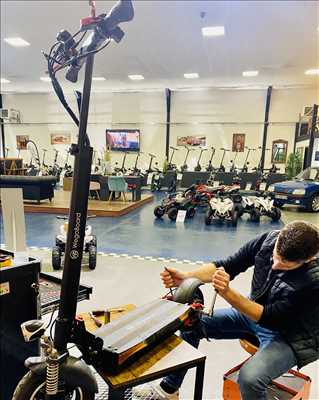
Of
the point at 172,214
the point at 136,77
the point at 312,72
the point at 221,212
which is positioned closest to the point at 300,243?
the point at 221,212

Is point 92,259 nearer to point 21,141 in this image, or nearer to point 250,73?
point 250,73

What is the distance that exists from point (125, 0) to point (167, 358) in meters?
1.24

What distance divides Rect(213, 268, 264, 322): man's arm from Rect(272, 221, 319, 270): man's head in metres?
0.25

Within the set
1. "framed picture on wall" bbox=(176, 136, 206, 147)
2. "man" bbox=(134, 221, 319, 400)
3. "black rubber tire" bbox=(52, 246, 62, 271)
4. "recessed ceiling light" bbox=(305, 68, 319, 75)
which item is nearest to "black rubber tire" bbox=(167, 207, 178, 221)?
"black rubber tire" bbox=(52, 246, 62, 271)

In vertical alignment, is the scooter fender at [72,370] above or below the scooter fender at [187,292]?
below

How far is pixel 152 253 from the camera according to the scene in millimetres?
4371

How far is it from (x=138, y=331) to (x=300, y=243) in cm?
79

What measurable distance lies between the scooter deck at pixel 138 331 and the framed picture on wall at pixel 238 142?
12063mm

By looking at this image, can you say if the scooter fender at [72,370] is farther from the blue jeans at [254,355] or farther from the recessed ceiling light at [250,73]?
the recessed ceiling light at [250,73]

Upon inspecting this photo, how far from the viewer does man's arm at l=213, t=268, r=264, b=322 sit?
129 centimetres

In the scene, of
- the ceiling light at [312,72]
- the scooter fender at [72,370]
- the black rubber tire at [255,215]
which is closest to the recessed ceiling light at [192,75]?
the ceiling light at [312,72]

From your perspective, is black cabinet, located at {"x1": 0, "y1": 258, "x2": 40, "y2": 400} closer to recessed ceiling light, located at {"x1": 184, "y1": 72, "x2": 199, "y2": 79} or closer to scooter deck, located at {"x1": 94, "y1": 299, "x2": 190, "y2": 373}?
scooter deck, located at {"x1": 94, "y1": 299, "x2": 190, "y2": 373}

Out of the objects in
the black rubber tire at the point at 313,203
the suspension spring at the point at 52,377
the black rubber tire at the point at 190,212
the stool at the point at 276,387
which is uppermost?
the suspension spring at the point at 52,377

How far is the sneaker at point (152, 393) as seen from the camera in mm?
1510
